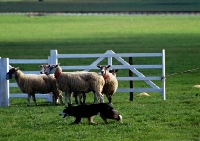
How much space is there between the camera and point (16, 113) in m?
18.0

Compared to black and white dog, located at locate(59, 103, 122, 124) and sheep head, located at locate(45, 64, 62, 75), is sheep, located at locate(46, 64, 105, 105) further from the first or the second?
black and white dog, located at locate(59, 103, 122, 124)

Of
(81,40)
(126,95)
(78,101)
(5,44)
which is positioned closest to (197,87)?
(126,95)

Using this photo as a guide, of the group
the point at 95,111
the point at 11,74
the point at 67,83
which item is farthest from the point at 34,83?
the point at 95,111

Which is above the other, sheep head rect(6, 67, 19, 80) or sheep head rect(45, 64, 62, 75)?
sheep head rect(45, 64, 62, 75)

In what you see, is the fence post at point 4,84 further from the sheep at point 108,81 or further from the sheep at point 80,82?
the sheep at point 108,81

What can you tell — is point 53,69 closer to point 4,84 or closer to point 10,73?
point 10,73

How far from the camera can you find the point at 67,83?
19797 millimetres

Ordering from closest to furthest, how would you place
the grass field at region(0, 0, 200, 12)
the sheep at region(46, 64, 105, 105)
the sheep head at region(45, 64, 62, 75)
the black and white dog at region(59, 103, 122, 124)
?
the black and white dog at region(59, 103, 122, 124) → the sheep at region(46, 64, 105, 105) → the sheep head at region(45, 64, 62, 75) → the grass field at region(0, 0, 200, 12)

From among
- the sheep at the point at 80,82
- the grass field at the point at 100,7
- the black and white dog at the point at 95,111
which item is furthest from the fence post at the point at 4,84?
the grass field at the point at 100,7

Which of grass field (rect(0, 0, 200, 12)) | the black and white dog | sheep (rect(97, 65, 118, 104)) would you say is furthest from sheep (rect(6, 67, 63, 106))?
grass field (rect(0, 0, 200, 12))

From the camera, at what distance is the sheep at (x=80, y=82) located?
63.9 feet

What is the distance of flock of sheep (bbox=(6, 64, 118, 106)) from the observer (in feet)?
64.1

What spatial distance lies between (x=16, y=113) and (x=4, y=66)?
329 cm

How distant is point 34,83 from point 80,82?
1627 millimetres
